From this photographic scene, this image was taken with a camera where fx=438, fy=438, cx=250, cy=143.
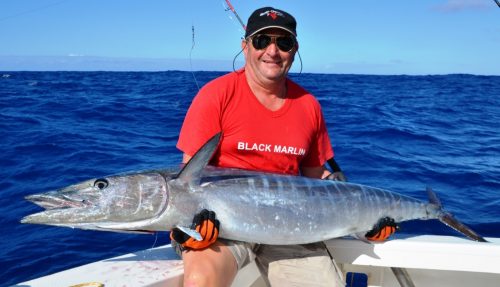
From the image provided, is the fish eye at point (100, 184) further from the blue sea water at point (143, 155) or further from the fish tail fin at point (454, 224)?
the fish tail fin at point (454, 224)

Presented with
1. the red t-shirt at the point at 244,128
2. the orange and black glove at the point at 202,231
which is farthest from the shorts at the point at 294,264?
the red t-shirt at the point at 244,128

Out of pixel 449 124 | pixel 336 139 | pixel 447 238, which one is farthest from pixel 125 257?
pixel 449 124

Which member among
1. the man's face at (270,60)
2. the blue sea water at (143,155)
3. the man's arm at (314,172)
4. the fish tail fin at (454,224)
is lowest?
the blue sea water at (143,155)

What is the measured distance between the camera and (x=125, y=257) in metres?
2.62

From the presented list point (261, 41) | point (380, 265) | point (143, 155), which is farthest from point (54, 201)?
point (143, 155)

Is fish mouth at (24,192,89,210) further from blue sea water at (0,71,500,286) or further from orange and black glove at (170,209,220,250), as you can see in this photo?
blue sea water at (0,71,500,286)

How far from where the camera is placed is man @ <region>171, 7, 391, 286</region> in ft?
9.19

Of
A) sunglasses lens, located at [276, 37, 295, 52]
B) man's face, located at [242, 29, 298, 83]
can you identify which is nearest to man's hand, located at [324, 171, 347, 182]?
man's face, located at [242, 29, 298, 83]

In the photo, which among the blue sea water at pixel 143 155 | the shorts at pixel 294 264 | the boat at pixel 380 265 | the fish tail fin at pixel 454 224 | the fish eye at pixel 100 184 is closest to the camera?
the fish eye at pixel 100 184

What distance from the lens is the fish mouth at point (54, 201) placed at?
2176mm

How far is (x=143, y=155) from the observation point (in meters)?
Result: 7.93

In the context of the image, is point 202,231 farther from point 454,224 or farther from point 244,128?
point 454,224

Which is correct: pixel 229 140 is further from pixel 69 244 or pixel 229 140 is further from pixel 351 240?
pixel 69 244

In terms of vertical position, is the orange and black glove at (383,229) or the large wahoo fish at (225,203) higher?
the large wahoo fish at (225,203)
